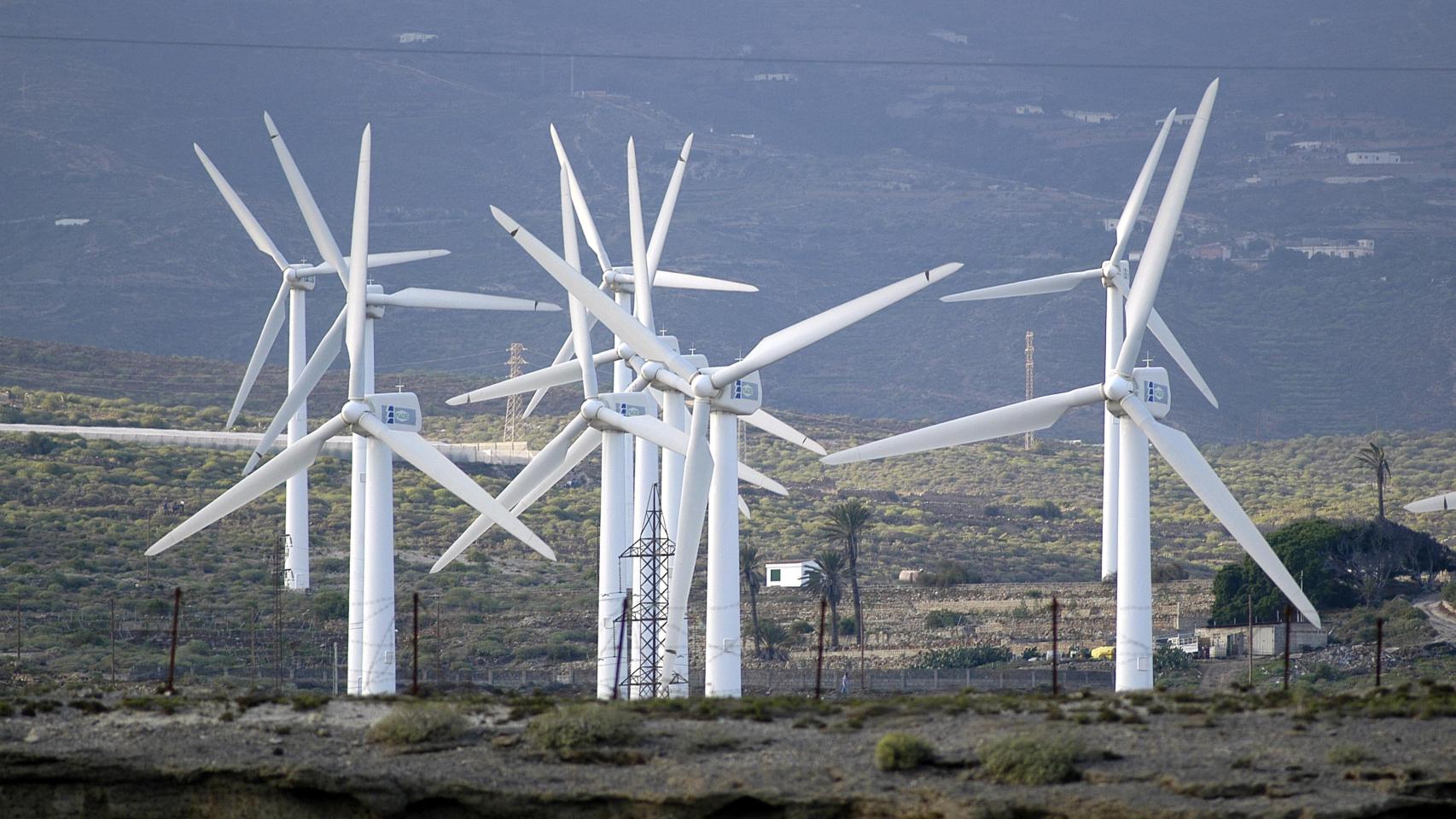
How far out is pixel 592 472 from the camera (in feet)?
491

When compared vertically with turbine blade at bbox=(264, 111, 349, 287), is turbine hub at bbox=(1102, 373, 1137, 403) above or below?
below

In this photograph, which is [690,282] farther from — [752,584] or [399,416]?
[399,416]

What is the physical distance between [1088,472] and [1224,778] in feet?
481

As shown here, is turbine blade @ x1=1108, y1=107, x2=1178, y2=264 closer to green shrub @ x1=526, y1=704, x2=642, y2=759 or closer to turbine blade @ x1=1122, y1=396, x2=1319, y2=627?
turbine blade @ x1=1122, y1=396, x2=1319, y2=627

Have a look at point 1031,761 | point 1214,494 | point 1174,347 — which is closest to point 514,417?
point 1174,347

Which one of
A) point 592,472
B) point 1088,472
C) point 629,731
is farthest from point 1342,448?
point 629,731

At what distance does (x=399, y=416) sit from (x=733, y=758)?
21.9 meters

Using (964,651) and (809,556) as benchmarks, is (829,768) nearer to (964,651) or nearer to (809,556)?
(964,651)

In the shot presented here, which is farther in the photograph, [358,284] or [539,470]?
[539,470]

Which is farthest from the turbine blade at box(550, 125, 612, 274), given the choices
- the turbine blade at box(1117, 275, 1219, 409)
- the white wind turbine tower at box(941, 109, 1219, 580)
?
the turbine blade at box(1117, 275, 1219, 409)

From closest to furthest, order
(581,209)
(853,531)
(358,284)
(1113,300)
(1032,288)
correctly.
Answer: (358,284) < (581,209) < (1032,288) < (1113,300) < (853,531)

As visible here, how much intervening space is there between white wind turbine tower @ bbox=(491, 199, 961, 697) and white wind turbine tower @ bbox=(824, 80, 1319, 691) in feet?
11.1

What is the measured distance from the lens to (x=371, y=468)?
56.2 m

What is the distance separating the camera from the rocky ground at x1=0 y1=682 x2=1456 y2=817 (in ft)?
113
